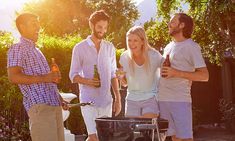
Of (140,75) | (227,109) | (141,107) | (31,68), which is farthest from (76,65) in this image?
(227,109)

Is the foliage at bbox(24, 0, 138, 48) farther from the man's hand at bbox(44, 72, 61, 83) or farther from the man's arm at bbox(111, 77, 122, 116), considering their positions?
the man's hand at bbox(44, 72, 61, 83)

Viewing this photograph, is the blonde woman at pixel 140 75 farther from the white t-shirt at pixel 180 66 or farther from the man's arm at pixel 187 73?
the man's arm at pixel 187 73

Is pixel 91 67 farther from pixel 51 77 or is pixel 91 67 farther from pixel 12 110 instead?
pixel 12 110

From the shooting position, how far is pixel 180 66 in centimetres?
541

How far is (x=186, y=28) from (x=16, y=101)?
5.26 metres

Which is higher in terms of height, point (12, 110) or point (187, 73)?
point (187, 73)

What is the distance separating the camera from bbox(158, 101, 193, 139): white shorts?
5.46 metres

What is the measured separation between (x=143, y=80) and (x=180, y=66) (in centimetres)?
41

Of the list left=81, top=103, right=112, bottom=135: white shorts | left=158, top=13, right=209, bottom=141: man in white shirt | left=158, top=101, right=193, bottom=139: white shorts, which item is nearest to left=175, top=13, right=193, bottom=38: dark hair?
left=158, top=13, right=209, bottom=141: man in white shirt

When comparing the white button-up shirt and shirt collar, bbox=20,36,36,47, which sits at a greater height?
shirt collar, bbox=20,36,36,47

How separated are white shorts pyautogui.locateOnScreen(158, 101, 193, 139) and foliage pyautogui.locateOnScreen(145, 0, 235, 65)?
5.25 m

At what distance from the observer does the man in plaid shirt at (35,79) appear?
15.5 feet

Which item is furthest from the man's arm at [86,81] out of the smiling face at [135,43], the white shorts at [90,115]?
the smiling face at [135,43]

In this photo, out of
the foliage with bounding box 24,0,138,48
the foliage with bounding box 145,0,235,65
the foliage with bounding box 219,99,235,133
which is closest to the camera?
the foliage with bounding box 145,0,235,65
